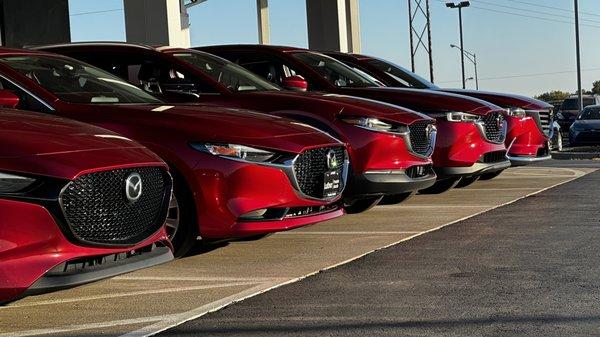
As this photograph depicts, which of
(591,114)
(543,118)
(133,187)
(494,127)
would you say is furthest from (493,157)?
(591,114)

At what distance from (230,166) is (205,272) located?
2.56 ft

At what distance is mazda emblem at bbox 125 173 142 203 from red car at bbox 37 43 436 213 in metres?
3.10

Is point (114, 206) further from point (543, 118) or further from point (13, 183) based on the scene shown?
point (543, 118)

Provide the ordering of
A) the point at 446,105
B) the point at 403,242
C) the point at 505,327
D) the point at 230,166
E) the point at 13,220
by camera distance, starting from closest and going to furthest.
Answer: the point at 13,220
the point at 505,327
the point at 230,166
the point at 403,242
the point at 446,105

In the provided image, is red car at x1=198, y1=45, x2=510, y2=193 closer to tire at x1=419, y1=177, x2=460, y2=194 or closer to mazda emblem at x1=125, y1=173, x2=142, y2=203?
tire at x1=419, y1=177, x2=460, y2=194

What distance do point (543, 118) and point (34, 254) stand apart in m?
9.13

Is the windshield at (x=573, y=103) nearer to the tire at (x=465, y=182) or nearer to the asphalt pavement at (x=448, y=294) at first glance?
the tire at (x=465, y=182)

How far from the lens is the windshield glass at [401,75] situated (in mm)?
12875

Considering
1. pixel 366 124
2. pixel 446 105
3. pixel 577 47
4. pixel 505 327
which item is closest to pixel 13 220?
pixel 505 327

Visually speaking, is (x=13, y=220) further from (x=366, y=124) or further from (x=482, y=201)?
(x=482, y=201)

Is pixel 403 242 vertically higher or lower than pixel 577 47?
lower

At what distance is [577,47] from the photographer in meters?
39.5

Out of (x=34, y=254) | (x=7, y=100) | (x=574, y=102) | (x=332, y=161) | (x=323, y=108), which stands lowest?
(x=34, y=254)

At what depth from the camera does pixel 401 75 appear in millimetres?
13203
